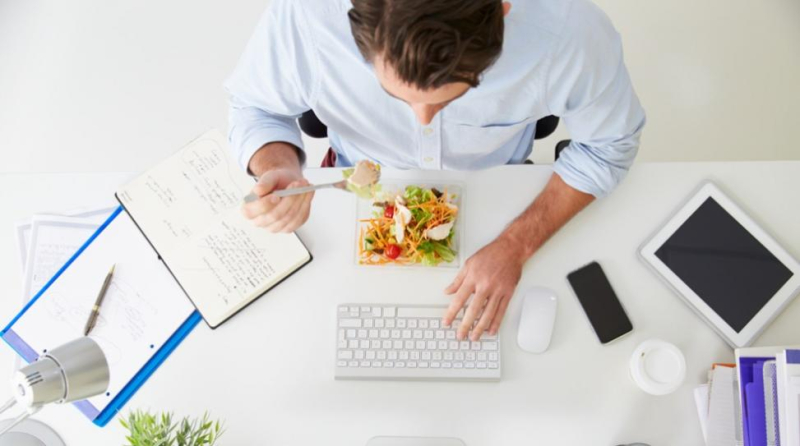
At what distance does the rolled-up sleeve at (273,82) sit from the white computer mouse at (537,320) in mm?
526

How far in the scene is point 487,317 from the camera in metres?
1.10

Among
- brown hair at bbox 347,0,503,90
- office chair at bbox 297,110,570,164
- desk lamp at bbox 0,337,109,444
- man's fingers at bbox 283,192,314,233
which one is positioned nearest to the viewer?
brown hair at bbox 347,0,503,90

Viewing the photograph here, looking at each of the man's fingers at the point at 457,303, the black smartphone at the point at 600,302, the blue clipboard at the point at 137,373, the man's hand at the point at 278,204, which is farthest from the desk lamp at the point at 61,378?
the black smartphone at the point at 600,302

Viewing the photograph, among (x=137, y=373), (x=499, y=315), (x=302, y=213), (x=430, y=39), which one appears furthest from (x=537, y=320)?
(x=137, y=373)

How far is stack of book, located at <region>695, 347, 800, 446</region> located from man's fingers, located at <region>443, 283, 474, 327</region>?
426 millimetres

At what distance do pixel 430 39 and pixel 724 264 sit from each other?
747mm

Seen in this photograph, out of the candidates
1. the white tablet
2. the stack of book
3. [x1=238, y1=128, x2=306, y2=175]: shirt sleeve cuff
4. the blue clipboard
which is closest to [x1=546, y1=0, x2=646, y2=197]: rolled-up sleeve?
the white tablet

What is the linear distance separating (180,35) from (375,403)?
161cm

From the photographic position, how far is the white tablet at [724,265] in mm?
1095

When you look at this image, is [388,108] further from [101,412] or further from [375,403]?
[101,412]

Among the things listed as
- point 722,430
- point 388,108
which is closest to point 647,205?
point 722,430

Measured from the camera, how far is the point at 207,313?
44.1 inches

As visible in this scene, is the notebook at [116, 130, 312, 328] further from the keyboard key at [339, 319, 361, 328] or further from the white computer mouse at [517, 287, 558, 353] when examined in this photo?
the white computer mouse at [517, 287, 558, 353]

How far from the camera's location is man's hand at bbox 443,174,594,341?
1.10m
